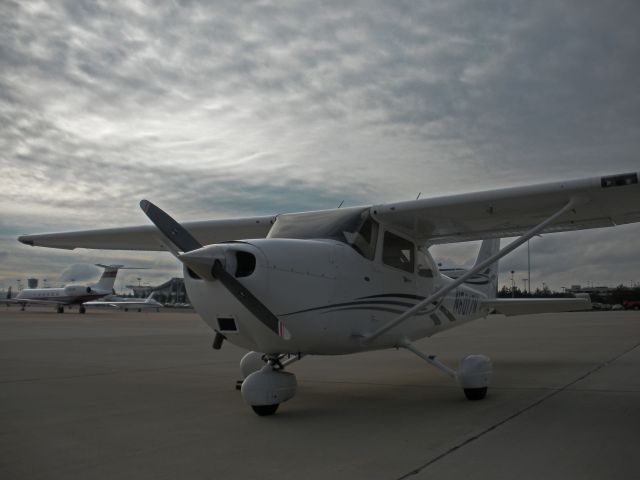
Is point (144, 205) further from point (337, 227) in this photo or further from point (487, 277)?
point (487, 277)

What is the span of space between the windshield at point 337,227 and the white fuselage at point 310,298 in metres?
0.15

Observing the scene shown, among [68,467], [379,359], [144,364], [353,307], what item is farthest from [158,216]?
[379,359]

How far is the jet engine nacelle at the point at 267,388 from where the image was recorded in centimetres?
559

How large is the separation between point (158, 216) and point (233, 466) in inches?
118

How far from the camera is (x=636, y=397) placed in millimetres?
→ 6418

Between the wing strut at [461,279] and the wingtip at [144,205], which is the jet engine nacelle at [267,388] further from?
the wingtip at [144,205]

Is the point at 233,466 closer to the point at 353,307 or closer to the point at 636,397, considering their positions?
the point at 353,307

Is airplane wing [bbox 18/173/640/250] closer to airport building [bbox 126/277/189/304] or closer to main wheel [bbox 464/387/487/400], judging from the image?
main wheel [bbox 464/387/487/400]

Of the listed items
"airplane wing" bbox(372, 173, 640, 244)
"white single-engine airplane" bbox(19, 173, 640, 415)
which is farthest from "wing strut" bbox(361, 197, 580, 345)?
"airplane wing" bbox(372, 173, 640, 244)

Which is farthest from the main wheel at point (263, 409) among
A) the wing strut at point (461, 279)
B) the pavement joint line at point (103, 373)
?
the pavement joint line at point (103, 373)

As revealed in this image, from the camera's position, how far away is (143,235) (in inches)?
382

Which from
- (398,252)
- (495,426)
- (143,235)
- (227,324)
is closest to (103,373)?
(143,235)

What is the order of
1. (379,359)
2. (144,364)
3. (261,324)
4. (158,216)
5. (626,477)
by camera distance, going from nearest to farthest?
1. (626,477)
2. (261,324)
3. (158,216)
4. (144,364)
5. (379,359)

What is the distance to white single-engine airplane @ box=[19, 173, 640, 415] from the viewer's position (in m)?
5.25
